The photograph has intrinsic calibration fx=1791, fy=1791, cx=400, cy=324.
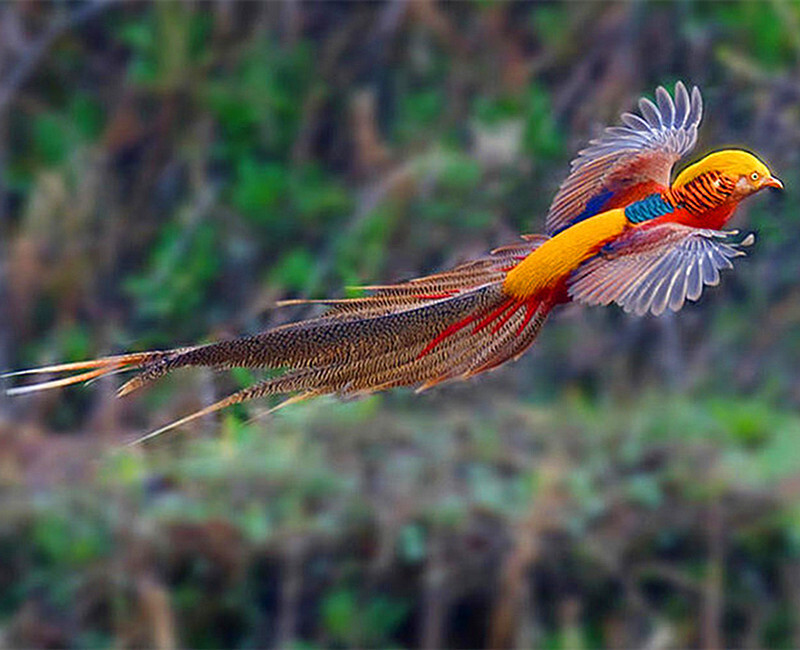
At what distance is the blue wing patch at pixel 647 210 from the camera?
4.66 feet

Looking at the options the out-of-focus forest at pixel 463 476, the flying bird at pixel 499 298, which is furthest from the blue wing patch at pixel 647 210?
the out-of-focus forest at pixel 463 476

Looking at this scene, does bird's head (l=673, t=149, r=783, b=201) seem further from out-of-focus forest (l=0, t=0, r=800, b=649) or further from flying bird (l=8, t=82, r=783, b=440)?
out-of-focus forest (l=0, t=0, r=800, b=649)

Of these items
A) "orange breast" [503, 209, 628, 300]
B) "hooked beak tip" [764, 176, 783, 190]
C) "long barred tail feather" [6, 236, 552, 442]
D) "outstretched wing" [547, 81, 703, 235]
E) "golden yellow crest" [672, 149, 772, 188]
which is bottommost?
"long barred tail feather" [6, 236, 552, 442]

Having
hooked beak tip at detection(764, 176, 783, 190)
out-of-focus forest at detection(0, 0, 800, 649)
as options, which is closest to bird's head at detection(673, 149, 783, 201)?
hooked beak tip at detection(764, 176, 783, 190)

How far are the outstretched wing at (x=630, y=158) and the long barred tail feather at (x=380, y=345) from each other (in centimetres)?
8

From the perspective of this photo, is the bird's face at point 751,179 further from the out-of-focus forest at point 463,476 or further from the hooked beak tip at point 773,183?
the out-of-focus forest at point 463,476

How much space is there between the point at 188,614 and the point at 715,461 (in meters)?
1.57

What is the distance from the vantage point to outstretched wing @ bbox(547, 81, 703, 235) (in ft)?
4.87

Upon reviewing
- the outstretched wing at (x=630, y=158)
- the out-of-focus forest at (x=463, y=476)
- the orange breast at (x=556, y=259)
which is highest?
the out-of-focus forest at (x=463, y=476)

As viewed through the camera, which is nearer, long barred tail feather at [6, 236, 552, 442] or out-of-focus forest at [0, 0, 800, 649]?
long barred tail feather at [6, 236, 552, 442]

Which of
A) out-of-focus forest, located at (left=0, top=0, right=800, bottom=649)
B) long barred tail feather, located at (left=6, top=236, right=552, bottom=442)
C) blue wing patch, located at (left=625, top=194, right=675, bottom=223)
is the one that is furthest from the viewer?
out-of-focus forest, located at (left=0, top=0, right=800, bottom=649)

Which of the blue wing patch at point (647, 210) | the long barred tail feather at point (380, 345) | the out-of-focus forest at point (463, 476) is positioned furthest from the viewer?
the out-of-focus forest at point (463, 476)

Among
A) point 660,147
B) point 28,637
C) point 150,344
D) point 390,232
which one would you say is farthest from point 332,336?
point 28,637

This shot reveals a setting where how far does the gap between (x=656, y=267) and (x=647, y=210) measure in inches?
3.7
